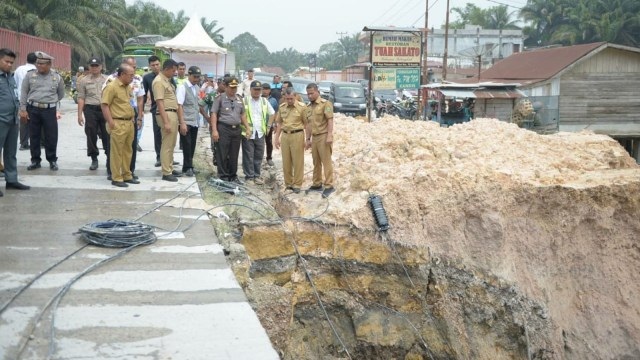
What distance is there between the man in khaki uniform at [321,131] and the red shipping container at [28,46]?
12.6 metres

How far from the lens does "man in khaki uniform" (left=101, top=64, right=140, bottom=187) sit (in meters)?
7.64

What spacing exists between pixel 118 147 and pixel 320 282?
3.25 m

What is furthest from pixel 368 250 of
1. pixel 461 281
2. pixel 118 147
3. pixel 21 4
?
pixel 21 4

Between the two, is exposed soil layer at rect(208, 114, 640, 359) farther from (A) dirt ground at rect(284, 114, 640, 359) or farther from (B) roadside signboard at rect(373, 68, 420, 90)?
(B) roadside signboard at rect(373, 68, 420, 90)

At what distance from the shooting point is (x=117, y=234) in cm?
572

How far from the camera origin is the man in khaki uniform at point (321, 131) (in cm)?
894

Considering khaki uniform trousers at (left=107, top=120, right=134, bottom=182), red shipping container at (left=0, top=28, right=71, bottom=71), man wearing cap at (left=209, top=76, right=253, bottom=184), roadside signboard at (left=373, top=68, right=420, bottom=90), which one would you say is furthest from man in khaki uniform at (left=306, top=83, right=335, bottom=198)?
red shipping container at (left=0, top=28, right=71, bottom=71)

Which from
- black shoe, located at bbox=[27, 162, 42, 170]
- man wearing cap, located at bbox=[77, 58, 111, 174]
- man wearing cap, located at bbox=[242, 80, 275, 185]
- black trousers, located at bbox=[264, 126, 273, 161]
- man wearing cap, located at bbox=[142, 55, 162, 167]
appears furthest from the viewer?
black trousers, located at bbox=[264, 126, 273, 161]

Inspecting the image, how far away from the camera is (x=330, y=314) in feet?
28.1

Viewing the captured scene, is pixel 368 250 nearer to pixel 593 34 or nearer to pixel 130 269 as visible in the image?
pixel 130 269

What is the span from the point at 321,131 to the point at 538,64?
63.2 ft

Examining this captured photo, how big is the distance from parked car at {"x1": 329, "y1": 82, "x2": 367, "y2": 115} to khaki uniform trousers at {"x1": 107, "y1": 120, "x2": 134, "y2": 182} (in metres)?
16.0

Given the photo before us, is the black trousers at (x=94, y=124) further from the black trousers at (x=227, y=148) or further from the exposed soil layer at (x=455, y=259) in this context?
the exposed soil layer at (x=455, y=259)

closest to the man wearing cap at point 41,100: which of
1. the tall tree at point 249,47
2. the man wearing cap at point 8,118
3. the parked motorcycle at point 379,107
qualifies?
the man wearing cap at point 8,118
